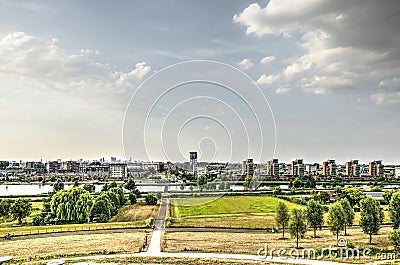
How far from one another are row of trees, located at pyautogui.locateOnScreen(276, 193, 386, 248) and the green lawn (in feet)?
62.4

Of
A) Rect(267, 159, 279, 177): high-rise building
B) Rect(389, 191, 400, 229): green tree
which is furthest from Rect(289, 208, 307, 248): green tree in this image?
Rect(267, 159, 279, 177): high-rise building

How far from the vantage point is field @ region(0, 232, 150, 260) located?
33594 millimetres

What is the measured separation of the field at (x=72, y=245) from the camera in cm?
3359

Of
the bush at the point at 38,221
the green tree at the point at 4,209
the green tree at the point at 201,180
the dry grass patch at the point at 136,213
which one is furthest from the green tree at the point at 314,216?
the green tree at the point at 4,209

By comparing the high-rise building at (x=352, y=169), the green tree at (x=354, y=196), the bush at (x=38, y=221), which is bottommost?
the bush at (x=38, y=221)

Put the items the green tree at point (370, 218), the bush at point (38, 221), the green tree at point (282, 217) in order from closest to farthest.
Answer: the green tree at point (370, 218)
the green tree at point (282, 217)
the bush at point (38, 221)

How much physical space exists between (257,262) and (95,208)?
32834mm

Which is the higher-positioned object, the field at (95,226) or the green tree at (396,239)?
the green tree at (396,239)

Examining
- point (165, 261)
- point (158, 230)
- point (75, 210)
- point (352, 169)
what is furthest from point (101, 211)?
point (352, 169)

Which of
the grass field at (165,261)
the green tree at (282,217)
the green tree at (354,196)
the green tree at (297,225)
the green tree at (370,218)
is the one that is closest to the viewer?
the grass field at (165,261)

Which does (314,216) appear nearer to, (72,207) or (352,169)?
(72,207)

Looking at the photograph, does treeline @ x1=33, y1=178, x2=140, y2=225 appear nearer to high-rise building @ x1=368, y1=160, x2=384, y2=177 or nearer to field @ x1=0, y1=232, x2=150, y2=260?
field @ x1=0, y1=232, x2=150, y2=260

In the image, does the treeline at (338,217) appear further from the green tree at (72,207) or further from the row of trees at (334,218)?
the green tree at (72,207)

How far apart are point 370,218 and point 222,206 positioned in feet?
110
